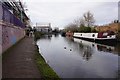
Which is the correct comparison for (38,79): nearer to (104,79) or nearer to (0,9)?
(104,79)

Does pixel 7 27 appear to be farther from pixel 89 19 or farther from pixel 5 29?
pixel 89 19

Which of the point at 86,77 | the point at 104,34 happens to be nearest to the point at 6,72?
the point at 86,77

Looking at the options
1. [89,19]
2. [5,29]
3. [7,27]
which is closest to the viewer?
[5,29]

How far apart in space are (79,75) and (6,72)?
4272 millimetres

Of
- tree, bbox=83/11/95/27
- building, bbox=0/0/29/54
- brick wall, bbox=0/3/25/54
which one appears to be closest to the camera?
brick wall, bbox=0/3/25/54

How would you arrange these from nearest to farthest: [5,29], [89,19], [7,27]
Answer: [5,29] < [7,27] < [89,19]

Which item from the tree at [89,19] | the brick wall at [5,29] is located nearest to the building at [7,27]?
the brick wall at [5,29]

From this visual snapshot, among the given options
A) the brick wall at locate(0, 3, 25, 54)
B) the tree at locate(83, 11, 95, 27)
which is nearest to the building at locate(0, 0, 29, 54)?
the brick wall at locate(0, 3, 25, 54)

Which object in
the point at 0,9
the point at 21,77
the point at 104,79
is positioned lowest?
the point at 104,79

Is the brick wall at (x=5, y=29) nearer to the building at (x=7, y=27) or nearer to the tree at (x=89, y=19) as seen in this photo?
the building at (x=7, y=27)

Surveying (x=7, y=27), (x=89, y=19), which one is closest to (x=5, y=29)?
(x=7, y=27)

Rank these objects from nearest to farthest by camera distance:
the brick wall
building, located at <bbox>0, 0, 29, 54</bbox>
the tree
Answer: the brick wall
building, located at <bbox>0, 0, 29, 54</bbox>
the tree

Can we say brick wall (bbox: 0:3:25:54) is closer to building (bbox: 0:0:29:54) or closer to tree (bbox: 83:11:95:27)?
building (bbox: 0:0:29:54)

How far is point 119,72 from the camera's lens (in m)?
12.3
